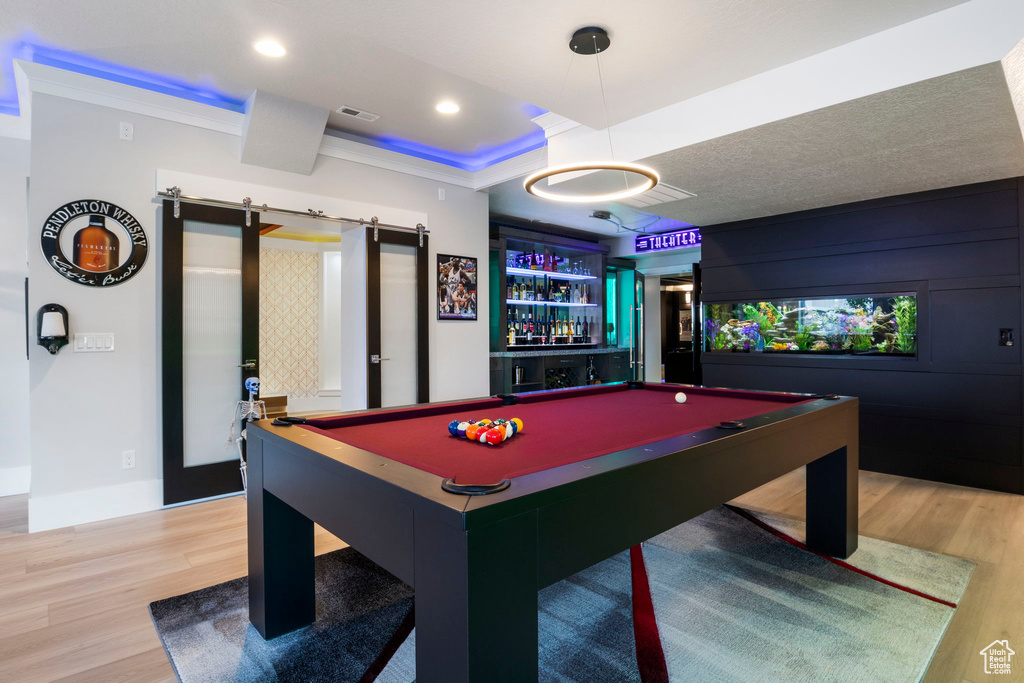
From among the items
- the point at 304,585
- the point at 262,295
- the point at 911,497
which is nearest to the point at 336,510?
the point at 304,585

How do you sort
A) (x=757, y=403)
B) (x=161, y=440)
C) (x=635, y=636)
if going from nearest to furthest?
1. (x=635, y=636)
2. (x=757, y=403)
3. (x=161, y=440)

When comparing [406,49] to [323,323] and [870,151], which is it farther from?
[323,323]

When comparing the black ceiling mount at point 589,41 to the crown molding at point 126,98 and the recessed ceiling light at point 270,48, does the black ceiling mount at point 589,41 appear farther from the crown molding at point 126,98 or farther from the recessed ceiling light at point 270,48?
the crown molding at point 126,98

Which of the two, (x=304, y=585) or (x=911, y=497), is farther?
(x=911, y=497)

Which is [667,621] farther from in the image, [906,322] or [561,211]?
[561,211]

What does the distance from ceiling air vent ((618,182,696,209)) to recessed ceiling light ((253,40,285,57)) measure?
2617 millimetres

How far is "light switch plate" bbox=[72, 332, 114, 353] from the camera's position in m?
3.36

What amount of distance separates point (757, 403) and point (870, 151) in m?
1.86

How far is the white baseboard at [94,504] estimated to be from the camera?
10.6 ft

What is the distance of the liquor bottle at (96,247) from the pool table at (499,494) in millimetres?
2326

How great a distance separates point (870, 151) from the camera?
3303 millimetres

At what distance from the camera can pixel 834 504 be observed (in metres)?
2.75

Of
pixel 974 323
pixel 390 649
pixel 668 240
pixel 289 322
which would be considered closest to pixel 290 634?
pixel 390 649

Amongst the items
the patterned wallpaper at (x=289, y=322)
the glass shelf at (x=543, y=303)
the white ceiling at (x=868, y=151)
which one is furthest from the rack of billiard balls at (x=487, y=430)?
the patterned wallpaper at (x=289, y=322)
